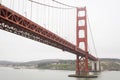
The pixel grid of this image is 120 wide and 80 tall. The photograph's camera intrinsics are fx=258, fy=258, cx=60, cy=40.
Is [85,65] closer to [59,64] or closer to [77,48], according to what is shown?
[77,48]

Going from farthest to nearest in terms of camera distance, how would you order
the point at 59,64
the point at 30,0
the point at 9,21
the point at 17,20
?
1. the point at 59,64
2. the point at 30,0
3. the point at 17,20
4. the point at 9,21

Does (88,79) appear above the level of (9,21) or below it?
below

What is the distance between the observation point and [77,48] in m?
43.3

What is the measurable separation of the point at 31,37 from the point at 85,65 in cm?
1867

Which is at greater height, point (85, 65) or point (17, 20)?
point (17, 20)

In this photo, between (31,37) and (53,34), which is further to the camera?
(53,34)

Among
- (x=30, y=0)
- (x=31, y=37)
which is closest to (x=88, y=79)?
(x=31, y=37)

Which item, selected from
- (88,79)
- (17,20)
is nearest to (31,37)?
(17,20)

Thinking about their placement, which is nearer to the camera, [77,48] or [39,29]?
[39,29]

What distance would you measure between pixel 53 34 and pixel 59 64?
15805cm

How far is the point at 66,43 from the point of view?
38.4 m

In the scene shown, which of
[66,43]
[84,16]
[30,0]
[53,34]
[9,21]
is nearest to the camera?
[9,21]

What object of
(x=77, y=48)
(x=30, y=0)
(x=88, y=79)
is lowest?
(x=88, y=79)

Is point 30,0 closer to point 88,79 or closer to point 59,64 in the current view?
point 88,79
